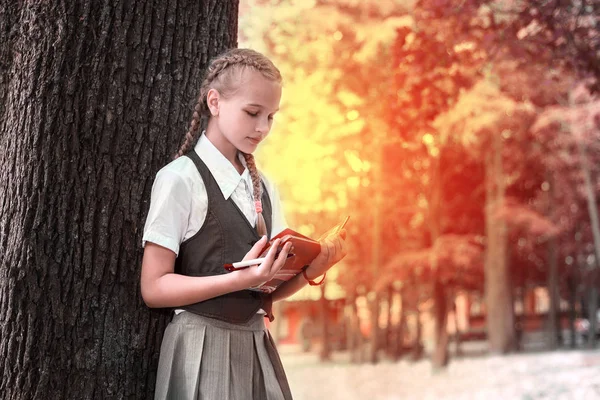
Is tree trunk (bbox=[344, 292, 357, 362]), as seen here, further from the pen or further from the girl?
the pen

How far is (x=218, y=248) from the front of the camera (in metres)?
1.80

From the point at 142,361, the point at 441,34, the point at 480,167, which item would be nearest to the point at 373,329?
the point at 480,167

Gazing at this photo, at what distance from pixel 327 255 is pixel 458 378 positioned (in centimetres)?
1016

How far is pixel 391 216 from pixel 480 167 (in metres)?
2.20

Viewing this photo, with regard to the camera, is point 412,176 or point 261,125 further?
point 412,176

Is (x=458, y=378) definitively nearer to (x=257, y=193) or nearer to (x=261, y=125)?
(x=257, y=193)

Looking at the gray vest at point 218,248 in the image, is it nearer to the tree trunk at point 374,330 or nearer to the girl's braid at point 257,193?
the girl's braid at point 257,193

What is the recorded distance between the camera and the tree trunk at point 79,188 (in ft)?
6.13

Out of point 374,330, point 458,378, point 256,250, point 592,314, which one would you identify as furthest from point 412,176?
point 256,250

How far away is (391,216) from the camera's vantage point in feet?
44.6

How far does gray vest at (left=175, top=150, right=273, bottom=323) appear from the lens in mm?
1796

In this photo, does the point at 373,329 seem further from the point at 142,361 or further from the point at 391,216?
the point at 142,361

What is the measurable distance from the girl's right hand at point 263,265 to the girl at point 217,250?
0.05m

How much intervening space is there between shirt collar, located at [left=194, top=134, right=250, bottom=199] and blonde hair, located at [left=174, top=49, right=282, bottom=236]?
0.17ft
